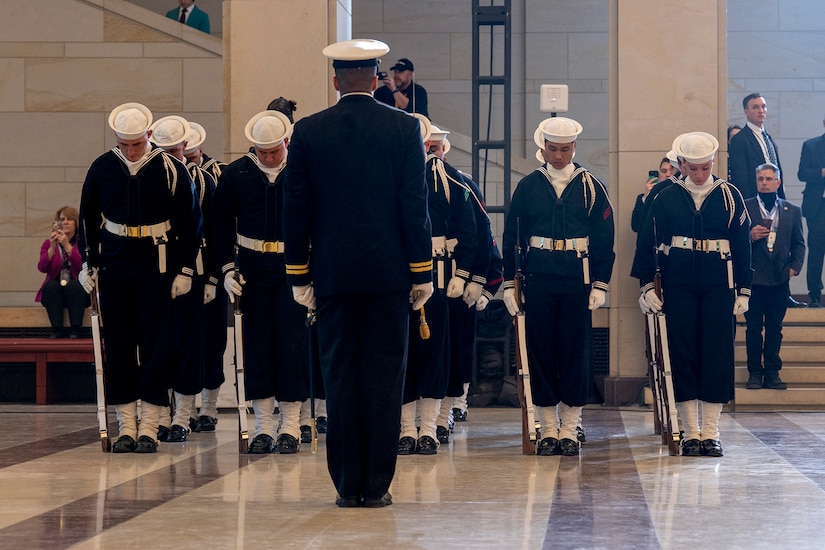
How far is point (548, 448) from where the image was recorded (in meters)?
8.41

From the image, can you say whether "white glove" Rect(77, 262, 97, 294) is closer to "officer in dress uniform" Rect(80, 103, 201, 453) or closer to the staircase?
"officer in dress uniform" Rect(80, 103, 201, 453)

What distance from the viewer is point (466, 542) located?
17.7ft

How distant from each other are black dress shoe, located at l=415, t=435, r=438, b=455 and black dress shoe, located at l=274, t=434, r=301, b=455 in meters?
0.75

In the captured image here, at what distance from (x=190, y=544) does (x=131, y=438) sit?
3.29 m

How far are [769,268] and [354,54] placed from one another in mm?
6387

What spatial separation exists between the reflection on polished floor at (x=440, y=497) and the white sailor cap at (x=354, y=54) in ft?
6.72

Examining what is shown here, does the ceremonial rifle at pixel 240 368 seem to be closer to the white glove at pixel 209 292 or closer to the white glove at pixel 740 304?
the white glove at pixel 209 292

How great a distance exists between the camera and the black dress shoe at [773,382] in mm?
11516

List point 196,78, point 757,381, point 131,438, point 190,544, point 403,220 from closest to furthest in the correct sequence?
point 190,544 < point 403,220 < point 131,438 < point 757,381 < point 196,78

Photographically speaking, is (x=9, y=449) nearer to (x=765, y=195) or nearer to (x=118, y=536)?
(x=118, y=536)

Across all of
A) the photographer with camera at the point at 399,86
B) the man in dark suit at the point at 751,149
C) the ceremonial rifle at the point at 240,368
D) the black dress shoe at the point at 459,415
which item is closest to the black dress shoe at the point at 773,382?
the man in dark suit at the point at 751,149

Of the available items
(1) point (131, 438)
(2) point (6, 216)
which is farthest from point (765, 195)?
(2) point (6, 216)

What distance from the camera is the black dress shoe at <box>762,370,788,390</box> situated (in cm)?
1152

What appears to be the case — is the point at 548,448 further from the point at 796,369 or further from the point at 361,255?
the point at 796,369
